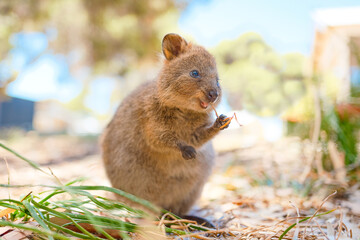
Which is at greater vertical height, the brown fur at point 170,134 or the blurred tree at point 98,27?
the blurred tree at point 98,27

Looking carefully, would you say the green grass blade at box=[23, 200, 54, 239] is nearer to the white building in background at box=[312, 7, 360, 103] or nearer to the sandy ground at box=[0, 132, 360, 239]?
the sandy ground at box=[0, 132, 360, 239]

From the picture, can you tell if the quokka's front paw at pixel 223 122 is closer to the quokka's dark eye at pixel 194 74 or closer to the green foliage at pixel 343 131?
the quokka's dark eye at pixel 194 74

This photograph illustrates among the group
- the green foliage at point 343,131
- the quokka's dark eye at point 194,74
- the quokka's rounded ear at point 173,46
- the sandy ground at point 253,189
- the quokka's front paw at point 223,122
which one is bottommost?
the sandy ground at point 253,189

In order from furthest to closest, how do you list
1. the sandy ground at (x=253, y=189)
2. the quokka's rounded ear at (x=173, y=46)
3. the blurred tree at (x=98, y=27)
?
1. the blurred tree at (x=98, y=27)
2. the quokka's rounded ear at (x=173, y=46)
3. the sandy ground at (x=253, y=189)

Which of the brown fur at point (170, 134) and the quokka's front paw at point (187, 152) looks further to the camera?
the brown fur at point (170, 134)

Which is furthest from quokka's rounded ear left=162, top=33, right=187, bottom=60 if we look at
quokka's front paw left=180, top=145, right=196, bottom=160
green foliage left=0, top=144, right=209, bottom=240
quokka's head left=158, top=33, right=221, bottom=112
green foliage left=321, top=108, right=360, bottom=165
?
green foliage left=321, top=108, right=360, bottom=165

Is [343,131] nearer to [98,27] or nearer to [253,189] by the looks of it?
[253,189]

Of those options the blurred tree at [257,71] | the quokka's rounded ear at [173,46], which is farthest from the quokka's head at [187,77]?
the blurred tree at [257,71]

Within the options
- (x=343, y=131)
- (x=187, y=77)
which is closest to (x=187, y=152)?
(x=187, y=77)

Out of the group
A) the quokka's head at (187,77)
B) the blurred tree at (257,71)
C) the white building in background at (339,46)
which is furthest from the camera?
the blurred tree at (257,71)

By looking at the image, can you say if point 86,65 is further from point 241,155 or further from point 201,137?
point 201,137
